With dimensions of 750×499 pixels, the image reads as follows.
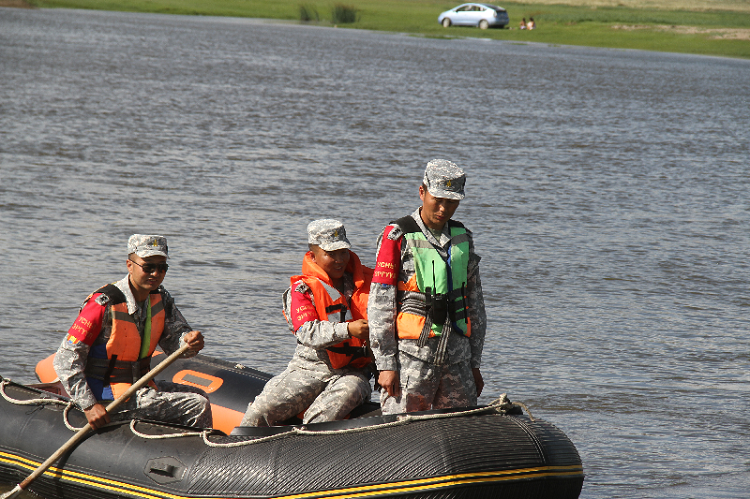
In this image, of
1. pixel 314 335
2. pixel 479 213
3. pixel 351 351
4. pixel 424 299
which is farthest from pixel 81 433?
pixel 479 213

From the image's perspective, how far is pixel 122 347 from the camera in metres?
5.23

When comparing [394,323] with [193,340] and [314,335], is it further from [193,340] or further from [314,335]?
[193,340]

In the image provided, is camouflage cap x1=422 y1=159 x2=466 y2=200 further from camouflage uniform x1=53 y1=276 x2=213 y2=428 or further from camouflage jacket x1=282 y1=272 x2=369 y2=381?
camouflage uniform x1=53 y1=276 x2=213 y2=428

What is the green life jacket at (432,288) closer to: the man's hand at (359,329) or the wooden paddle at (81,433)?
the man's hand at (359,329)

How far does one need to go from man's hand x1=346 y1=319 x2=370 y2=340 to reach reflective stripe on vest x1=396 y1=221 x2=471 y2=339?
156mm

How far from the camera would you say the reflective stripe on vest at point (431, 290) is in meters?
4.83

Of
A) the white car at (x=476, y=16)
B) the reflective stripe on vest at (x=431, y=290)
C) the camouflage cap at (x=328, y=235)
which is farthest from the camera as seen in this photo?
the white car at (x=476, y=16)

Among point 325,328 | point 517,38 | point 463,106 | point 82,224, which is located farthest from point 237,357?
point 517,38

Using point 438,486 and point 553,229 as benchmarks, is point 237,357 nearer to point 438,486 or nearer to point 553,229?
point 438,486

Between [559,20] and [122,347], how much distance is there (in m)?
61.9

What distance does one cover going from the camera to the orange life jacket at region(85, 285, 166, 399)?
17.0 feet

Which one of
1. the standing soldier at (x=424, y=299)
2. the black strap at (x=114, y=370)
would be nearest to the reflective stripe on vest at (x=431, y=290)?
the standing soldier at (x=424, y=299)

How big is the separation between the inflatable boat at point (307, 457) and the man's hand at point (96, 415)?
0.05 metres

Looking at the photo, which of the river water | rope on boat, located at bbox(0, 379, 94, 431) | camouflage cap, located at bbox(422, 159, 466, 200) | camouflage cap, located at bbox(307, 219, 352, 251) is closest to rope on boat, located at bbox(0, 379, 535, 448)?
rope on boat, located at bbox(0, 379, 94, 431)
